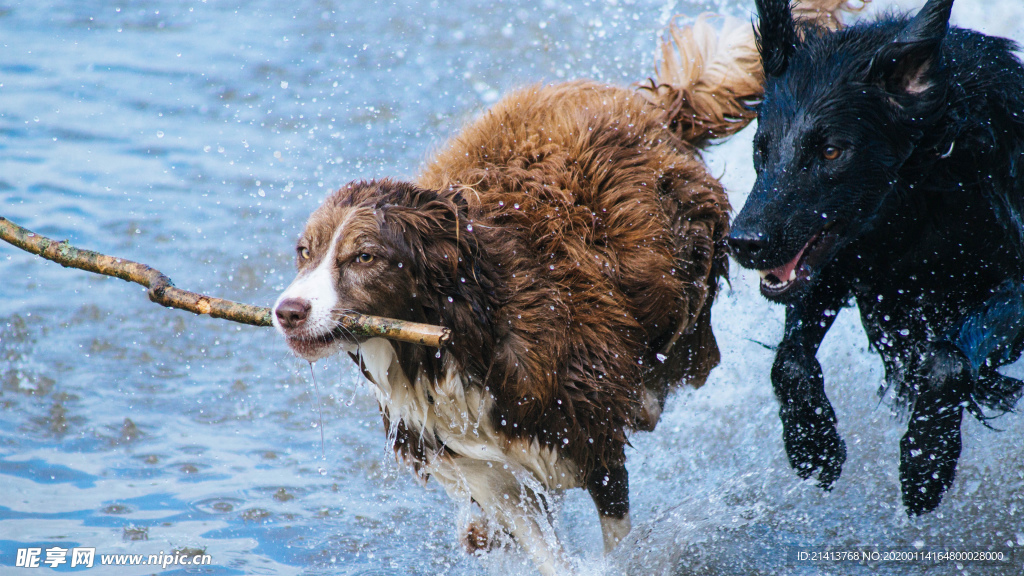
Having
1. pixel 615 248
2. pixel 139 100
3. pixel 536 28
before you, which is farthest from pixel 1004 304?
pixel 139 100

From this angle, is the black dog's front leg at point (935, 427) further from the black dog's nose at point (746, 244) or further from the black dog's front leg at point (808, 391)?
the black dog's nose at point (746, 244)

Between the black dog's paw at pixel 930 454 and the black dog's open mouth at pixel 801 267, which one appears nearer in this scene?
the black dog's open mouth at pixel 801 267

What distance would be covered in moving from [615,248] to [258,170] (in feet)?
17.2

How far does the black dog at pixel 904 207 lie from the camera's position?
10.5ft

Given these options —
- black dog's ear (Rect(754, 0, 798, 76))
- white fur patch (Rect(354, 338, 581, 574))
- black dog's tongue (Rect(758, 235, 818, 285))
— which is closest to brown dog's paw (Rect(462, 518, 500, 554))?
white fur patch (Rect(354, 338, 581, 574))

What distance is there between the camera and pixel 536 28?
9.73m

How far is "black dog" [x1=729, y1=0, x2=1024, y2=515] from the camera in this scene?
10.5 ft

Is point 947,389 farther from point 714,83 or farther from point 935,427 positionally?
point 714,83

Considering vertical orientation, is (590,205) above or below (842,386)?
above

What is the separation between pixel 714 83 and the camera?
4480 millimetres

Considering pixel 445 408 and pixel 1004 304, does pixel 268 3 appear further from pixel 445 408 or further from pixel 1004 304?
pixel 1004 304

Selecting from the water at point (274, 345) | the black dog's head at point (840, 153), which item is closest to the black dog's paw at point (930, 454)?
the water at point (274, 345)

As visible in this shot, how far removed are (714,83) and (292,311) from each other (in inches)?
102

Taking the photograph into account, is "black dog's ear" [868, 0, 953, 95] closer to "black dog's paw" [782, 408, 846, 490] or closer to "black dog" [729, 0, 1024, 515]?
"black dog" [729, 0, 1024, 515]
